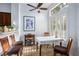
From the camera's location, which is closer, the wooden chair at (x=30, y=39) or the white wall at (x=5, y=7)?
the white wall at (x=5, y=7)

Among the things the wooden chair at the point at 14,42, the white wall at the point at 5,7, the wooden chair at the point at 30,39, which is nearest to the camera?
the white wall at the point at 5,7

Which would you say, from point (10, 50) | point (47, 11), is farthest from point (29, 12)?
point (10, 50)

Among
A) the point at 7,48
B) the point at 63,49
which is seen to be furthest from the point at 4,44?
the point at 63,49

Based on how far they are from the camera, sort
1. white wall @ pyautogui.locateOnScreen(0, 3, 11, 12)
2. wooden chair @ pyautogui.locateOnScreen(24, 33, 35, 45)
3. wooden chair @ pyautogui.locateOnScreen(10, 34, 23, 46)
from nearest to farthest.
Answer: white wall @ pyautogui.locateOnScreen(0, 3, 11, 12)
wooden chair @ pyautogui.locateOnScreen(10, 34, 23, 46)
wooden chair @ pyautogui.locateOnScreen(24, 33, 35, 45)

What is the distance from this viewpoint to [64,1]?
2.19m

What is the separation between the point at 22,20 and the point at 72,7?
0.90 m

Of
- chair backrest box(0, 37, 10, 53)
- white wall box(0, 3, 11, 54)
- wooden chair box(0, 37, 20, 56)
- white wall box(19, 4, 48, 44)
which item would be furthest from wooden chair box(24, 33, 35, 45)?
white wall box(0, 3, 11, 54)

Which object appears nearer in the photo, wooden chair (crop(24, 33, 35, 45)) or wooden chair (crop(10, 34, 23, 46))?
wooden chair (crop(10, 34, 23, 46))

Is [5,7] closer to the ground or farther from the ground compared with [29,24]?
farther from the ground

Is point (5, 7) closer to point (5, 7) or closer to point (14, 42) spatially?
point (5, 7)

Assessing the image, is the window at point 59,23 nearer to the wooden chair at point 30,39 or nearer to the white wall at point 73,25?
the white wall at point 73,25

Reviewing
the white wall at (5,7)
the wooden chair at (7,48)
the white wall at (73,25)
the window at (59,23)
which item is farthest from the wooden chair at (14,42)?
the white wall at (73,25)

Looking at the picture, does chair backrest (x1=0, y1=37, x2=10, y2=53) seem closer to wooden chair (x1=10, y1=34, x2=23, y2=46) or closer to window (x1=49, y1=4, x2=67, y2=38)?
wooden chair (x1=10, y1=34, x2=23, y2=46)

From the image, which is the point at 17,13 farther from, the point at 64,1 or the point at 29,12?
the point at 64,1
